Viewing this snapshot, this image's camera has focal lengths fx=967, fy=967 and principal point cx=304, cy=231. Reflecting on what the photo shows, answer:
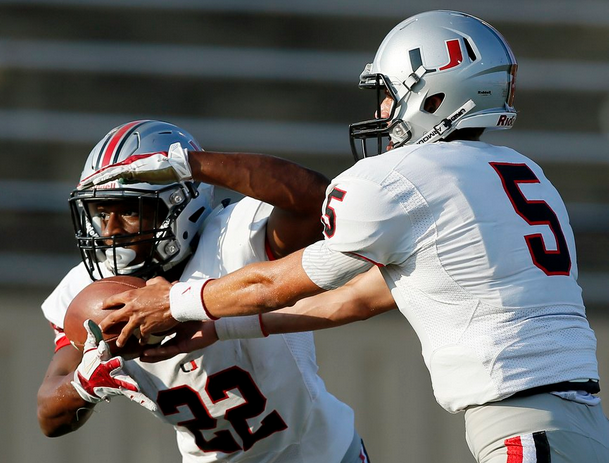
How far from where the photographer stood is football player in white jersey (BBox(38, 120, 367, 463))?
9.63 ft

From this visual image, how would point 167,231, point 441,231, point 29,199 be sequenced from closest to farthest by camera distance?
point 441,231 < point 167,231 < point 29,199

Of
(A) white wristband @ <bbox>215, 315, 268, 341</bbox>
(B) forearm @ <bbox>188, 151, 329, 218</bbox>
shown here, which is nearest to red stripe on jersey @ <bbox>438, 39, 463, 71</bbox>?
(B) forearm @ <bbox>188, 151, 329, 218</bbox>

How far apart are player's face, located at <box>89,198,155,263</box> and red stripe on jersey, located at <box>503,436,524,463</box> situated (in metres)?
1.37

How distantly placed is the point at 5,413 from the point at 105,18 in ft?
8.74

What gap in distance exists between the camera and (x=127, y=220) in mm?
3053

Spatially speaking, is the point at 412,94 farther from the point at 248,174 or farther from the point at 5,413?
the point at 5,413

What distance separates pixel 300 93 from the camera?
6453 millimetres

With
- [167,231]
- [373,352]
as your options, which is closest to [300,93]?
[373,352]

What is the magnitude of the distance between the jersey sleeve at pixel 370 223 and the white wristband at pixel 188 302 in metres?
0.45

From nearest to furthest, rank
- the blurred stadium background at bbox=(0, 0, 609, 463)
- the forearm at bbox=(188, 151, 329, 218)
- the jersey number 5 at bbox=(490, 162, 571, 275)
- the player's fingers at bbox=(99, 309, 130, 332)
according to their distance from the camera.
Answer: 1. the jersey number 5 at bbox=(490, 162, 571, 275)
2. the player's fingers at bbox=(99, 309, 130, 332)
3. the forearm at bbox=(188, 151, 329, 218)
4. the blurred stadium background at bbox=(0, 0, 609, 463)

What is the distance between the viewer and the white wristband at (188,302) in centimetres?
253

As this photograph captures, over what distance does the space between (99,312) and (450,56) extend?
4.01ft

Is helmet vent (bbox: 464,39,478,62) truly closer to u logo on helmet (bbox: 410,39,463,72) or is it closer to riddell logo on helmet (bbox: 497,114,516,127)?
u logo on helmet (bbox: 410,39,463,72)

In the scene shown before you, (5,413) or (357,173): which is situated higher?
(357,173)
